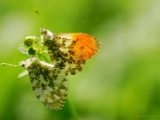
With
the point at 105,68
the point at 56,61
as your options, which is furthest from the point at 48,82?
the point at 105,68

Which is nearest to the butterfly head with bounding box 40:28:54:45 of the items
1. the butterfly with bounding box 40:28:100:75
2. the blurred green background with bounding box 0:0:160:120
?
the butterfly with bounding box 40:28:100:75

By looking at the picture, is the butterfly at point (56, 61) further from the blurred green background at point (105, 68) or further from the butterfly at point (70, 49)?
the blurred green background at point (105, 68)

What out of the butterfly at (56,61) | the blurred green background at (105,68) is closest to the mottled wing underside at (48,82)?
the butterfly at (56,61)

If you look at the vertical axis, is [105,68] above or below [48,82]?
above

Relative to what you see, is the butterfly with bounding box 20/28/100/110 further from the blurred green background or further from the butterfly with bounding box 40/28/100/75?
the blurred green background

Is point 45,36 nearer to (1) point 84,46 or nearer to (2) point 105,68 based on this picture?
(1) point 84,46

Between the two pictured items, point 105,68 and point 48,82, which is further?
point 105,68
